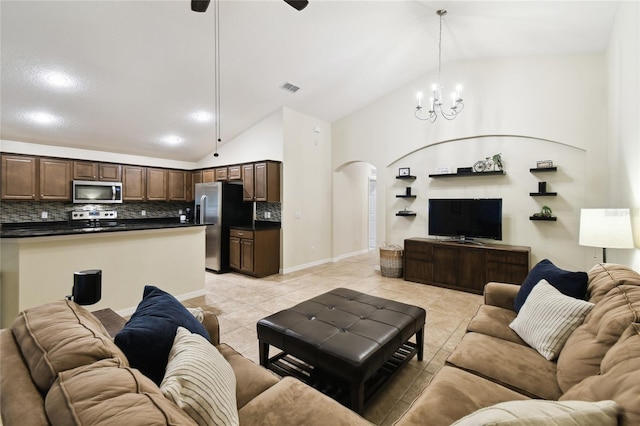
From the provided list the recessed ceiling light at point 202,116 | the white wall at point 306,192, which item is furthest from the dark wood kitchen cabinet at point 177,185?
the white wall at point 306,192

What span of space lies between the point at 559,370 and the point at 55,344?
2.16 metres

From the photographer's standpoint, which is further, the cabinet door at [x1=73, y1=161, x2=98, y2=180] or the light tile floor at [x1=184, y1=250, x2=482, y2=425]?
the cabinet door at [x1=73, y1=161, x2=98, y2=180]

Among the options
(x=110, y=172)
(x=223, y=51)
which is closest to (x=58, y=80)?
(x=223, y=51)

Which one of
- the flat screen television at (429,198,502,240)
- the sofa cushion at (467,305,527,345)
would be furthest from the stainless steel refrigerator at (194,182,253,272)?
the sofa cushion at (467,305,527,345)

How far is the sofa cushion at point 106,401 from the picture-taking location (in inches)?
24.7

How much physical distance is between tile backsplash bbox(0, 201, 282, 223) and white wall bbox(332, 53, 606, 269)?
107 inches

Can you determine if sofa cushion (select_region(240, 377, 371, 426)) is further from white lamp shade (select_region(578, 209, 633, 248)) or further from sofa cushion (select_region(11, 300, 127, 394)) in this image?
white lamp shade (select_region(578, 209, 633, 248))

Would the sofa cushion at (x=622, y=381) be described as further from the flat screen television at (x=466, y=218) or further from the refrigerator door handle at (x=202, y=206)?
the refrigerator door handle at (x=202, y=206)

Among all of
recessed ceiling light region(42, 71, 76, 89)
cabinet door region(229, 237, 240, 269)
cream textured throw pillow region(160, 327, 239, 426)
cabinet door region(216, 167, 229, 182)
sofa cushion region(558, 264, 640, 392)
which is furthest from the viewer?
cabinet door region(216, 167, 229, 182)

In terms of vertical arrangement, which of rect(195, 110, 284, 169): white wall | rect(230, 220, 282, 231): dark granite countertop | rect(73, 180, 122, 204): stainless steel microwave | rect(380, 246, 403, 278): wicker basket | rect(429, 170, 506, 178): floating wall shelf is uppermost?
rect(195, 110, 284, 169): white wall

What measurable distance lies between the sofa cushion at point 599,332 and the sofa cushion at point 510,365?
84 millimetres

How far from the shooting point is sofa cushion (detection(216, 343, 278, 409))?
132 centimetres

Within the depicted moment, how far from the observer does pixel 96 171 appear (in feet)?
18.5

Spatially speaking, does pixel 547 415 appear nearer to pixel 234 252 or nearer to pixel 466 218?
pixel 466 218
